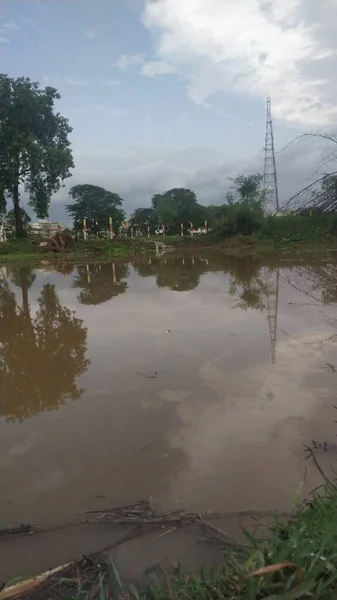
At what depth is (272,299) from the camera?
8.81 m

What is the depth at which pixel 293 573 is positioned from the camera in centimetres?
152

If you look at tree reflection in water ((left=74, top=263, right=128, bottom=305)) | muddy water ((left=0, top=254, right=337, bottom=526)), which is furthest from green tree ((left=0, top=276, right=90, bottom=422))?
tree reflection in water ((left=74, top=263, right=128, bottom=305))

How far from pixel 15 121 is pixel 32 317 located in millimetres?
22672

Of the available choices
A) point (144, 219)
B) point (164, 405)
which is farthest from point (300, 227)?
point (144, 219)

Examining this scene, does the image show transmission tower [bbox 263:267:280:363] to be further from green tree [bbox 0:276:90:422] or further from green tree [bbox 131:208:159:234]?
green tree [bbox 131:208:159:234]

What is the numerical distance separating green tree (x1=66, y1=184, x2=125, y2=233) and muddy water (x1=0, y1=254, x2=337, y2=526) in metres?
33.1

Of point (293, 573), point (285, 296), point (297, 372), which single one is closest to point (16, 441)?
point (293, 573)

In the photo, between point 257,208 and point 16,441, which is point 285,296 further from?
point 257,208

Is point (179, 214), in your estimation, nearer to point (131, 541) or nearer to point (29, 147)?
point (29, 147)

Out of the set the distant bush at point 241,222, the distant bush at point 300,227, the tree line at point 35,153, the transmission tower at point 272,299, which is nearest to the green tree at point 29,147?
the tree line at point 35,153

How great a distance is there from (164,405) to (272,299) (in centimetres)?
551

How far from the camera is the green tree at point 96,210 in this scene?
132ft

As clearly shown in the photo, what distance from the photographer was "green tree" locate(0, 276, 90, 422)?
4.13m

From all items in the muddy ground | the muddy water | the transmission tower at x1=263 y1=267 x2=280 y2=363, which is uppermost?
the transmission tower at x1=263 y1=267 x2=280 y2=363
